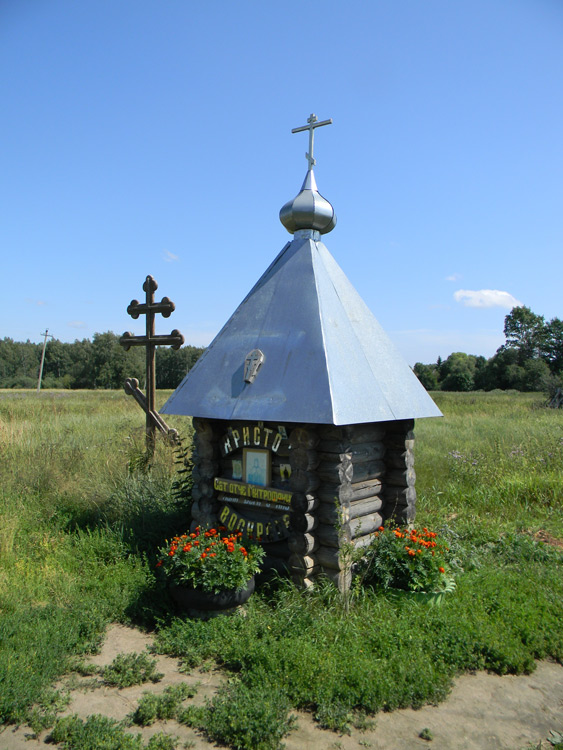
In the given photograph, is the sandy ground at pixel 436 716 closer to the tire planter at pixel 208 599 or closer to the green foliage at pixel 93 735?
the green foliage at pixel 93 735

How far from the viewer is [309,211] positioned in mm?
5938

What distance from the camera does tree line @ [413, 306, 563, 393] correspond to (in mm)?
52625

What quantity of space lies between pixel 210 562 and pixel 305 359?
2079 millimetres

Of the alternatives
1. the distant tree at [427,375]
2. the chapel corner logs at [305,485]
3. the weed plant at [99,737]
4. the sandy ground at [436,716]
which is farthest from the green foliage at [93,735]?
the distant tree at [427,375]

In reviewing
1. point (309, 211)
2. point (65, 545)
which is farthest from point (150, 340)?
point (309, 211)

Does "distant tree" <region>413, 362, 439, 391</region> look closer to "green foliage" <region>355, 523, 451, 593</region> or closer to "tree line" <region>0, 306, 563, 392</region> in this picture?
"tree line" <region>0, 306, 563, 392</region>

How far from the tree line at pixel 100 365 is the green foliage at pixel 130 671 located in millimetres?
45319

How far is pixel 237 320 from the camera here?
234 inches

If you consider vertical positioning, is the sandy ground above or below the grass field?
below

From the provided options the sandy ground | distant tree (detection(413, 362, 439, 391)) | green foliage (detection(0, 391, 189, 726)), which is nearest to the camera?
the sandy ground

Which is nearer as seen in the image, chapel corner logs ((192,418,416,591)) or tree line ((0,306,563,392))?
chapel corner logs ((192,418,416,591))

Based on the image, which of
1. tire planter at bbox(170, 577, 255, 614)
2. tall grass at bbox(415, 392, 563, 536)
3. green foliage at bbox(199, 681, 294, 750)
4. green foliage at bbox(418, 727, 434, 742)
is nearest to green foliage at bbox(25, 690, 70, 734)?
green foliage at bbox(199, 681, 294, 750)

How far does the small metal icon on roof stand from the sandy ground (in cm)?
260

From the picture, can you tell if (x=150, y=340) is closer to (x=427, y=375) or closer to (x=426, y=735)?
(x=426, y=735)
